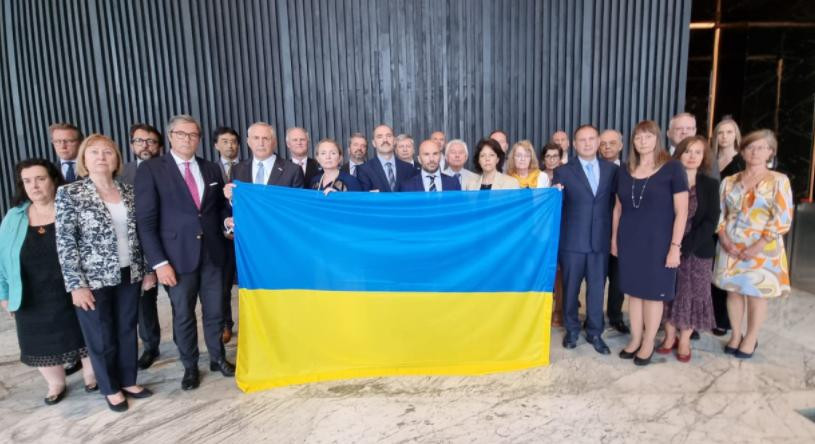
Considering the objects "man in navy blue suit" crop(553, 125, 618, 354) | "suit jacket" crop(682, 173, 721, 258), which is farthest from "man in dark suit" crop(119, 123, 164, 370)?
"suit jacket" crop(682, 173, 721, 258)

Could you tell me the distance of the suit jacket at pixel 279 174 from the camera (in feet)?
9.32

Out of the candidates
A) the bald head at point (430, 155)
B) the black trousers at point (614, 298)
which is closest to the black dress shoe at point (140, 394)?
the bald head at point (430, 155)

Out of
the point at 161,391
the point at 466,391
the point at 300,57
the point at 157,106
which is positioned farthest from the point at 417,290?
the point at 157,106

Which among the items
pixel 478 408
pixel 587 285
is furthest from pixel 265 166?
pixel 587 285

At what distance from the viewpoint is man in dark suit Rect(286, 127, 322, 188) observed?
3.22 m

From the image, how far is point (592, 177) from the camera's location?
293 centimetres

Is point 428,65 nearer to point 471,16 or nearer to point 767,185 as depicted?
point 471,16

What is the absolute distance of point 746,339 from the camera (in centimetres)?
298

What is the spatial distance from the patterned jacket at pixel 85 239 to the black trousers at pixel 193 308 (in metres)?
0.36

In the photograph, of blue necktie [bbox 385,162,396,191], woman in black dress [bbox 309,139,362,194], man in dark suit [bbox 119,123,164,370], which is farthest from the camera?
blue necktie [bbox 385,162,396,191]

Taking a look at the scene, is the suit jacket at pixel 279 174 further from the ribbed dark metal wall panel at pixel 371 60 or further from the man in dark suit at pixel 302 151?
the ribbed dark metal wall panel at pixel 371 60

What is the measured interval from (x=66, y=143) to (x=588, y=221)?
3689 millimetres

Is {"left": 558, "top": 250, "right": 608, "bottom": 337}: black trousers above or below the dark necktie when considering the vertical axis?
below

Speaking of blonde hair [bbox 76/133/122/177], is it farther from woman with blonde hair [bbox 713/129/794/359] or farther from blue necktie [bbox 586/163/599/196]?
woman with blonde hair [bbox 713/129/794/359]
